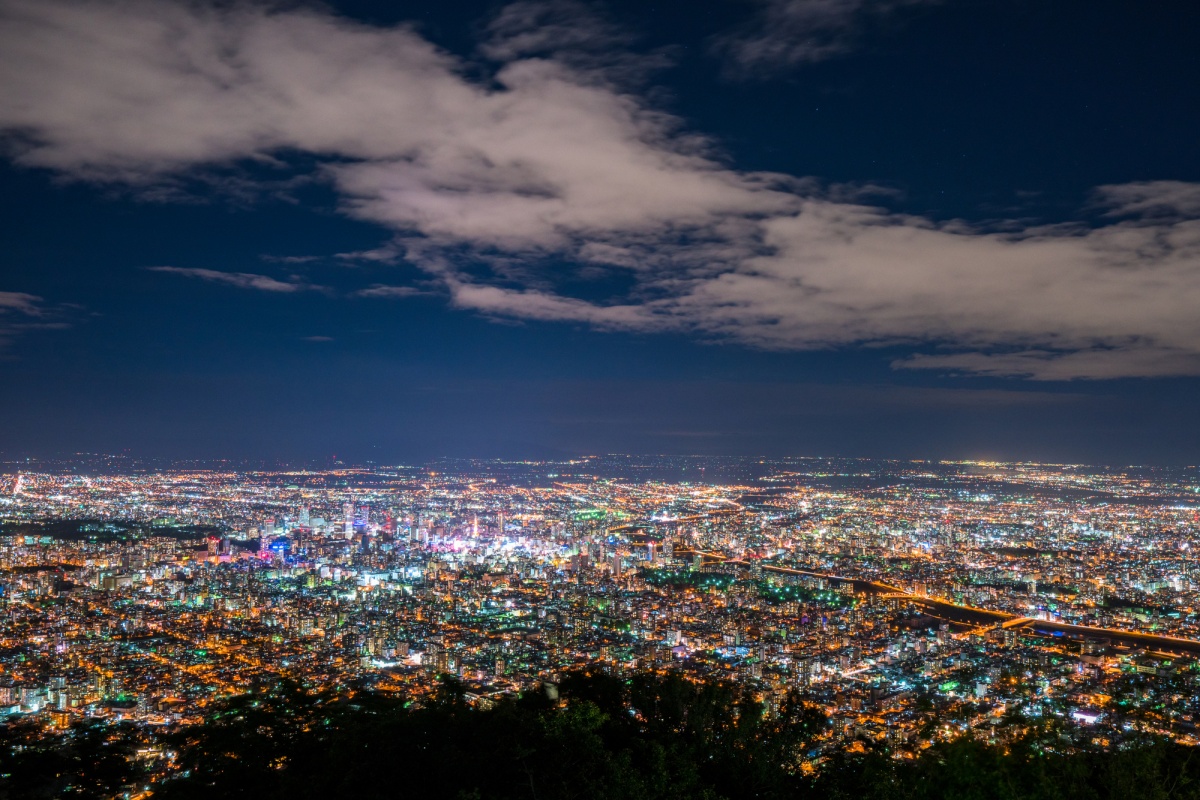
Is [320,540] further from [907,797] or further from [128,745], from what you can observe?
[907,797]

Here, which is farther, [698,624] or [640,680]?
[698,624]

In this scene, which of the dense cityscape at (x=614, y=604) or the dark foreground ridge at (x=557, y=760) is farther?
the dense cityscape at (x=614, y=604)

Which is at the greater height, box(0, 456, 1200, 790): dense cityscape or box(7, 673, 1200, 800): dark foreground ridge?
box(7, 673, 1200, 800): dark foreground ridge

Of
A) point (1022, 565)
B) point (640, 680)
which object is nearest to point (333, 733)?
point (640, 680)

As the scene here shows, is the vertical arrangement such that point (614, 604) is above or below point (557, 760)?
below

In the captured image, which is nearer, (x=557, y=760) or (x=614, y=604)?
(x=557, y=760)
